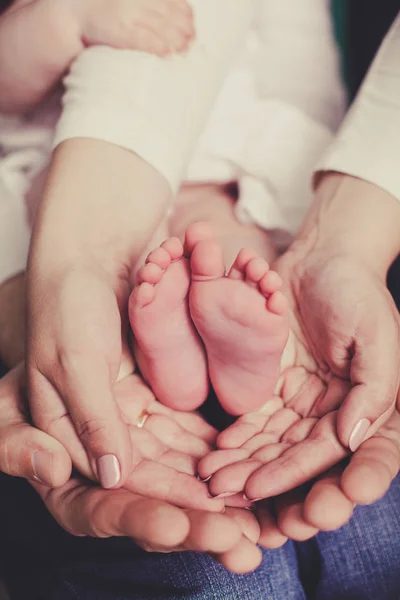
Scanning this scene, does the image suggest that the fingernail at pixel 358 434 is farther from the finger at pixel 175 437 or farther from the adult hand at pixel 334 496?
the finger at pixel 175 437

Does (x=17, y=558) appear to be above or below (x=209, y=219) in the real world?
below

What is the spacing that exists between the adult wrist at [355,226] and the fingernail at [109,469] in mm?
329

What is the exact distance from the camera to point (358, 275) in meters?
0.63

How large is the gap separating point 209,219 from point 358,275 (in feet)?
0.82

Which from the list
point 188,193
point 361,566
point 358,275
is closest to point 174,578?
point 361,566

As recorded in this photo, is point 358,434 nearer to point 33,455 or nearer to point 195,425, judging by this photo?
point 195,425

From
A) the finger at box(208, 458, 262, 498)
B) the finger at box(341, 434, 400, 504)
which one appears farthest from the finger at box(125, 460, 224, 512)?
the finger at box(341, 434, 400, 504)

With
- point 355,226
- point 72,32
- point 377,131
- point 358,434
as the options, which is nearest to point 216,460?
point 358,434

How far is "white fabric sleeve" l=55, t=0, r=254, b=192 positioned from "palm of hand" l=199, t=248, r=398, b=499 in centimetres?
22

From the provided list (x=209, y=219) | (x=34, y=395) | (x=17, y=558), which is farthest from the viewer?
(x=209, y=219)

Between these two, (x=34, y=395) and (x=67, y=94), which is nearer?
(x=34, y=395)

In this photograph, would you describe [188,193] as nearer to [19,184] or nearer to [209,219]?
[209,219]

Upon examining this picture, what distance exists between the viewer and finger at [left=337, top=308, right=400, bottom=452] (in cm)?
55

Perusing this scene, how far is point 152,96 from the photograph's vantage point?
2.48ft
